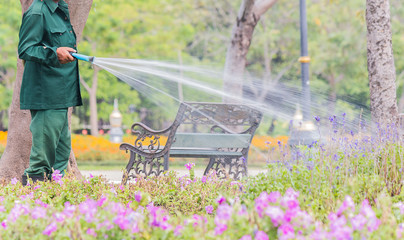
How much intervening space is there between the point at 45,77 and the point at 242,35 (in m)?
5.96

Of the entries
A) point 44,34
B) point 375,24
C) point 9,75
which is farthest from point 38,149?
point 9,75

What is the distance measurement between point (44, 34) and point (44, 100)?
0.56m

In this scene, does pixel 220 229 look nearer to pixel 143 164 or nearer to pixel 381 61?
pixel 143 164

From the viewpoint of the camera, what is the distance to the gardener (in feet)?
14.5

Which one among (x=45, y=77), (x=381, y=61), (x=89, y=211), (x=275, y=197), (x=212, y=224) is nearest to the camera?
(x=89, y=211)

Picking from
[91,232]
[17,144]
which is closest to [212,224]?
[91,232]

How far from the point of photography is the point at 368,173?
407cm

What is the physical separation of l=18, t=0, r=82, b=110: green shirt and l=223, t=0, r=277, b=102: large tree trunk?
5.27 metres

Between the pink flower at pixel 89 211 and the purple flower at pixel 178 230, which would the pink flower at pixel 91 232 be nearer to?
the pink flower at pixel 89 211

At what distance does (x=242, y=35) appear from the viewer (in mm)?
10000

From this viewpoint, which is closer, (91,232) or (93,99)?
(91,232)

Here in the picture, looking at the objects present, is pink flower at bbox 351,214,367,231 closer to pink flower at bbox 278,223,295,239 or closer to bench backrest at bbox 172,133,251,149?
pink flower at bbox 278,223,295,239

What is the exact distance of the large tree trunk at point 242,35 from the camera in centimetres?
987

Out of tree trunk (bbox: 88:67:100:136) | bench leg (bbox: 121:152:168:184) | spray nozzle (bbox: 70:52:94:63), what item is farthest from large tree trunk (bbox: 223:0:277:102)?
tree trunk (bbox: 88:67:100:136)
